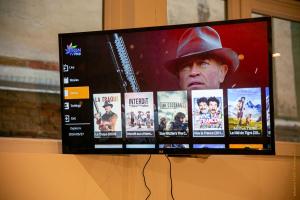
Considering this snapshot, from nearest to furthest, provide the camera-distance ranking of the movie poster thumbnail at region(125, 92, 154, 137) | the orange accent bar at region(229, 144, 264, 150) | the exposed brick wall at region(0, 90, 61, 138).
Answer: the orange accent bar at region(229, 144, 264, 150) → the movie poster thumbnail at region(125, 92, 154, 137) → the exposed brick wall at region(0, 90, 61, 138)

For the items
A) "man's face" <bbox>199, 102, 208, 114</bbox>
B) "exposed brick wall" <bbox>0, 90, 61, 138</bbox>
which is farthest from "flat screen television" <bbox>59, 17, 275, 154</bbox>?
"exposed brick wall" <bbox>0, 90, 61, 138</bbox>

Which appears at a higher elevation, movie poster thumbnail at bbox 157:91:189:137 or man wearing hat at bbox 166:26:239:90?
man wearing hat at bbox 166:26:239:90

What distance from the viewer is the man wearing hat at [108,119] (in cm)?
219

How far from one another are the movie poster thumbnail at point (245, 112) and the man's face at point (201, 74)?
0.12 m

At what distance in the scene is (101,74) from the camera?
7.28 ft

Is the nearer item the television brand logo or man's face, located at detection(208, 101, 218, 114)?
man's face, located at detection(208, 101, 218, 114)

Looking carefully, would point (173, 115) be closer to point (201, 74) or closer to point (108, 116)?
point (201, 74)

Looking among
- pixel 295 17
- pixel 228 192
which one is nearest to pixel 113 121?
pixel 228 192

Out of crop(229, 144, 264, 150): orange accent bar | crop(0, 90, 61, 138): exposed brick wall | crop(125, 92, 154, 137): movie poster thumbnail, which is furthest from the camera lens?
crop(0, 90, 61, 138): exposed brick wall

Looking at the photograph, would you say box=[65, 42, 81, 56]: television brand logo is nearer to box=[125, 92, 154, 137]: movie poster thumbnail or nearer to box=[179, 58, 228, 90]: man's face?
box=[125, 92, 154, 137]: movie poster thumbnail

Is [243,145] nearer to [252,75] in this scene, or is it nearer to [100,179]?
[252,75]

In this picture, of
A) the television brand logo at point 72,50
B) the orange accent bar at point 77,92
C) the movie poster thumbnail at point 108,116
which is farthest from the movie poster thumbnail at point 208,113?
the television brand logo at point 72,50

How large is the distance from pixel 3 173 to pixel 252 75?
5.13 feet

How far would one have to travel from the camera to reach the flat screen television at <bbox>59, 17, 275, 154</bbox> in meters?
2.07
